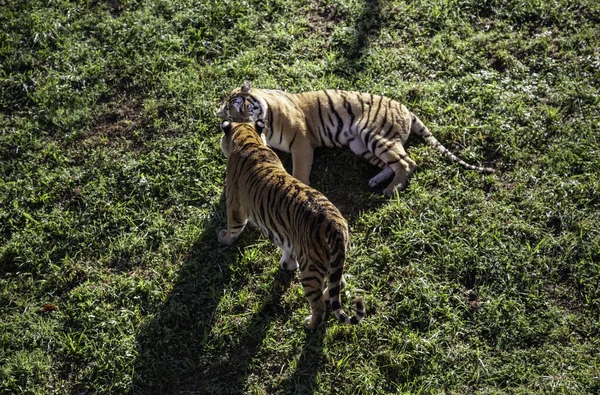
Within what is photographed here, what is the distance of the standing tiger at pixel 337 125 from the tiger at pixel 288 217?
1.74ft

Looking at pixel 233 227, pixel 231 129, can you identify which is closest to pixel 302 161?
pixel 231 129

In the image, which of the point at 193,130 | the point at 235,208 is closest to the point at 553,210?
the point at 235,208

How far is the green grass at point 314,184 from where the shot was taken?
505 centimetres

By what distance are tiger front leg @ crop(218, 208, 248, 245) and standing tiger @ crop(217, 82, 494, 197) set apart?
2.82ft

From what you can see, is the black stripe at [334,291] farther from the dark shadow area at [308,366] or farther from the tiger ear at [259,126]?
the tiger ear at [259,126]

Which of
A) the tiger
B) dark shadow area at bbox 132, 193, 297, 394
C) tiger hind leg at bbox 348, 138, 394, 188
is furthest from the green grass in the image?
the tiger

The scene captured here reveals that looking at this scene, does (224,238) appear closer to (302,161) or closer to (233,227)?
(233,227)

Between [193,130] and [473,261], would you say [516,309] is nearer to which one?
[473,261]

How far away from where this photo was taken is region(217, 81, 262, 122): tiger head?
6285 millimetres

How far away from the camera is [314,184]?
6410mm

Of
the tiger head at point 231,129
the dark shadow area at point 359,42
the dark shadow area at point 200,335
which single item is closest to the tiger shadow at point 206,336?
the dark shadow area at point 200,335

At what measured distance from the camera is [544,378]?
476 cm

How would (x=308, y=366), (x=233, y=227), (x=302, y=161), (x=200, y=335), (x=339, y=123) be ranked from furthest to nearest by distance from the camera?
1. (x=339, y=123)
2. (x=302, y=161)
3. (x=233, y=227)
4. (x=200, y=335)
5. (x=308, y=366)

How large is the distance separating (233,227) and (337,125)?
1.57 meters
